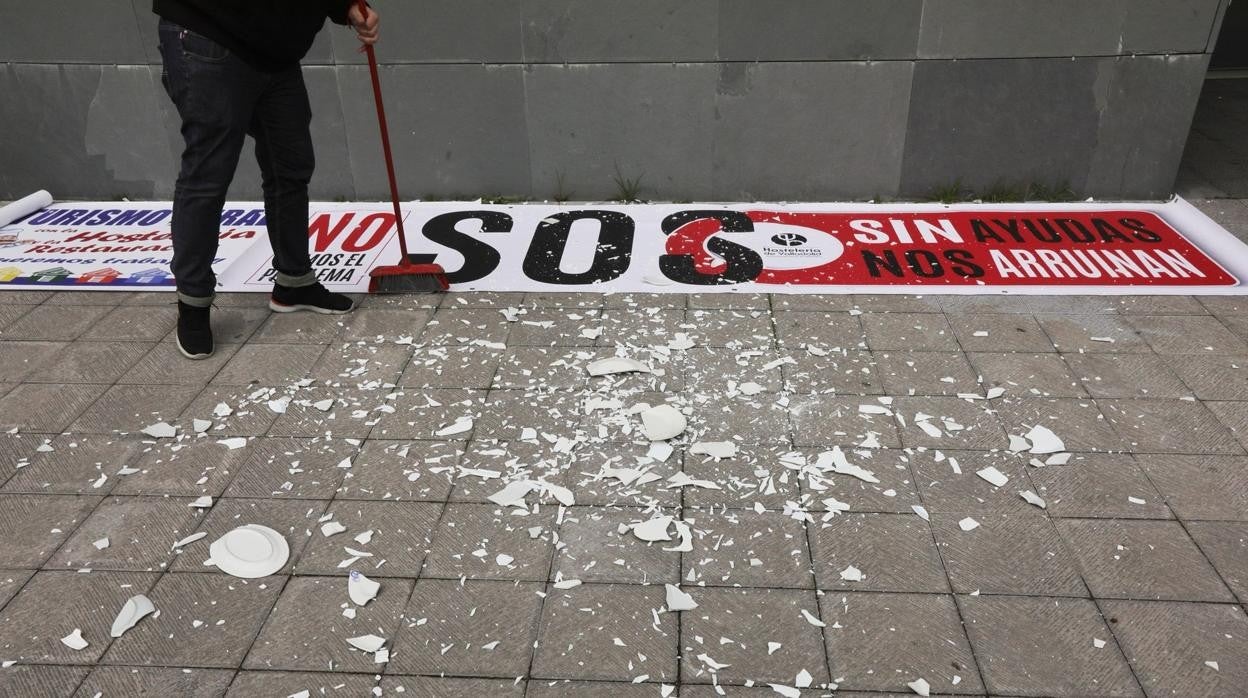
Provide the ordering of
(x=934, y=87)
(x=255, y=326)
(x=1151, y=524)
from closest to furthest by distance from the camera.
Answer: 1. (x=1151, y=524)
2. (x=255, y=326)
3. (x=934, y=87)

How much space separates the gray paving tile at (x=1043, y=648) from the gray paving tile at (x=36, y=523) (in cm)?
268

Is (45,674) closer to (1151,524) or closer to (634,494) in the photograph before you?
(634,494)

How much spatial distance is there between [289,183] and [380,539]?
194 cm

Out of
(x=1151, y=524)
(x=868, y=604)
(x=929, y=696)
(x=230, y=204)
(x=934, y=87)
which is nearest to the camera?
(x=929, y=696)

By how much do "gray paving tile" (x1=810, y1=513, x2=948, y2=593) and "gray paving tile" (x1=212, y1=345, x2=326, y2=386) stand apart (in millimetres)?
2210

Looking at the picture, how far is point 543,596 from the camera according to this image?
2.46 m

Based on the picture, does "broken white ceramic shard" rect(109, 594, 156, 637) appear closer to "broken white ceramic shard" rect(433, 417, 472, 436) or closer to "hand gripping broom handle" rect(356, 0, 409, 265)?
"broken white ceramic shard" rect(433, 417, 472, 436)

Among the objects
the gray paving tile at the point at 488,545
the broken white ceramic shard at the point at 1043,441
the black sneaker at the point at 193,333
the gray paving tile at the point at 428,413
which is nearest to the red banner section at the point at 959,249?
the broken white ceramic shard at the point at 1043,441

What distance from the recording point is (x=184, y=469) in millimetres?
3025

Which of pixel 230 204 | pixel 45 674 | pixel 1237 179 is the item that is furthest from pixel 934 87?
pixel 45 674

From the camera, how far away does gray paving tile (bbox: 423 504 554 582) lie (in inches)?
101

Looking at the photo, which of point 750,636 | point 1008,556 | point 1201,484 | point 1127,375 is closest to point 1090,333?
point 1127,375

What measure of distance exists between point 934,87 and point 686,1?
5.00 feet

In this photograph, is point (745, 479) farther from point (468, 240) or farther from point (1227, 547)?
point (468, 240)
